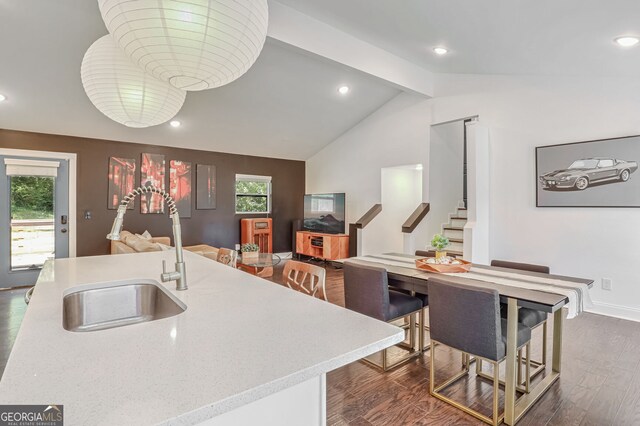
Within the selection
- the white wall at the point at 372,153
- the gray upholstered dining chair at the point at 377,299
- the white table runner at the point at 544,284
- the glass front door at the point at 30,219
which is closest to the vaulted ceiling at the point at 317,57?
the white wall at the point at 372,153

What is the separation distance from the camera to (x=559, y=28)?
2.91 metres

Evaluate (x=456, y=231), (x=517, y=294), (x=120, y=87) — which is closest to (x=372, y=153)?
(x=456, y=231)

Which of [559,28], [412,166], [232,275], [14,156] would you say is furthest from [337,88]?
[14,156]

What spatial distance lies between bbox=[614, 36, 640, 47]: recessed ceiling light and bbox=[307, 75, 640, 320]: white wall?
959 mm

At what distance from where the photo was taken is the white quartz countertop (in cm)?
69

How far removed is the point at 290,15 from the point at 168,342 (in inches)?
139

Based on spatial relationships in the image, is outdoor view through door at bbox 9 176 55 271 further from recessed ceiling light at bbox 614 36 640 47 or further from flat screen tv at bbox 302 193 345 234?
recessed ceiling light at bbox 614 36 640 47

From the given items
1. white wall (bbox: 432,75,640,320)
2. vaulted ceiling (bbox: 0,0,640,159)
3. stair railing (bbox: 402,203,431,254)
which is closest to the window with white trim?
vaulted ceiling (bbox: 0,0,640,159)

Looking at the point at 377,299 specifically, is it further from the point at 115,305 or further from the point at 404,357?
the point at 115,305

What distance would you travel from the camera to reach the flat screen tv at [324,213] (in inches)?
273

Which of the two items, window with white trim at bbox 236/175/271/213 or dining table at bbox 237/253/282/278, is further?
window with white trim at bbox 236/175/271/213

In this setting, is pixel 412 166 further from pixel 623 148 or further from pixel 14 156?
pixel 14 156

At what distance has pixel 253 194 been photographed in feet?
25.4

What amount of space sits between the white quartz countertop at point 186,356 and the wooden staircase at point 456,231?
176 inches
